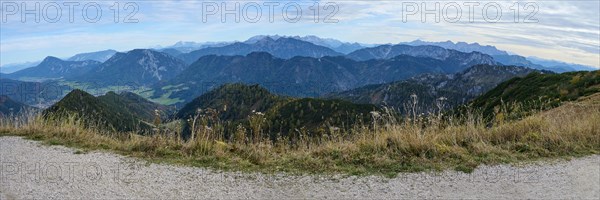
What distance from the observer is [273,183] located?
275 inches

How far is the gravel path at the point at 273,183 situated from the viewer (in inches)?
252

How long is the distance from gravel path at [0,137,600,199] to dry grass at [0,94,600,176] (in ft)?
1.54

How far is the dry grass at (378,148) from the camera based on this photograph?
787 cm

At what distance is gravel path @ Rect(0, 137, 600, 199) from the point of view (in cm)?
640

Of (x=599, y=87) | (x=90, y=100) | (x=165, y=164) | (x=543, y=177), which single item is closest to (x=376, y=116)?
(x=543, y=177)

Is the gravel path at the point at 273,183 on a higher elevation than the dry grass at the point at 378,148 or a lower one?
lower

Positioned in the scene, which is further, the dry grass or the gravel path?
the dry grass

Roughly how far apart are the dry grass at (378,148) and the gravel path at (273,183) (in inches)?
18.5

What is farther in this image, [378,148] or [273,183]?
[378,148]

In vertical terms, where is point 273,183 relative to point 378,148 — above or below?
below

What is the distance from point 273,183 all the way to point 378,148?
9.11ft

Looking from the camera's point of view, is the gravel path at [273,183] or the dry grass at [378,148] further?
the dry grass at [378,148]

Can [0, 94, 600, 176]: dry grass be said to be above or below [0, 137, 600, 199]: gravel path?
above

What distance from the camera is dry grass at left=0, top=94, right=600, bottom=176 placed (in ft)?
25.8
